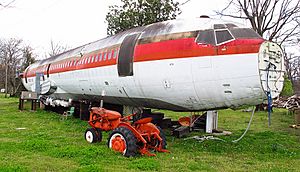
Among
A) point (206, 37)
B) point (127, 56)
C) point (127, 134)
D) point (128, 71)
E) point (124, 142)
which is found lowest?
point (124, 142)

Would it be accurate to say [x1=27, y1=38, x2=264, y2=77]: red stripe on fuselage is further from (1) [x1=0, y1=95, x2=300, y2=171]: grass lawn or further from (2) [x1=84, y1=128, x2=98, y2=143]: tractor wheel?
(1) [x1=0, y1=95, x2=300, y2=171]: grass lawn

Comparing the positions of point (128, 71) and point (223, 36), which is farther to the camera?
point (128, 71)

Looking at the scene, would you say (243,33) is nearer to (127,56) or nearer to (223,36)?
(223,36)

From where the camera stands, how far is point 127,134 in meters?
8.27

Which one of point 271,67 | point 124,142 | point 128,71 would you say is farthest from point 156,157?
point 271,67

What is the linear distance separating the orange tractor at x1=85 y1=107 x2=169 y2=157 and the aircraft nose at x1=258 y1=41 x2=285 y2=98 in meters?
3.27

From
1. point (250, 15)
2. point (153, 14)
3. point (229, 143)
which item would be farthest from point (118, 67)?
point (250, 15)

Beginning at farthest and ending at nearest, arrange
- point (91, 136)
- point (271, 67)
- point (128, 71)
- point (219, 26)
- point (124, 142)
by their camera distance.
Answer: point (91, 136) → point (128, 71) → point (219, 26) → point (124, 142) → point (271, 67)

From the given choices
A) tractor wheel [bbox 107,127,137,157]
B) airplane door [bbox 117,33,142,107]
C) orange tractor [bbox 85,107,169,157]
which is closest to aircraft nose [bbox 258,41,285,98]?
orange tractor [bbox 85,107,169,157]

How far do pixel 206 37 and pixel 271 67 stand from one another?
73.1 inches

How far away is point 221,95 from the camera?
321 inches

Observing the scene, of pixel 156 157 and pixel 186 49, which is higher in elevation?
pixel 186 49

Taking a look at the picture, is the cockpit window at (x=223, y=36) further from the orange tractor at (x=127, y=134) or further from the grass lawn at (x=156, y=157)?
the grass lawn at (x=156, y=157)

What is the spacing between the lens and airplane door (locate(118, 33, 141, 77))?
1013cm
